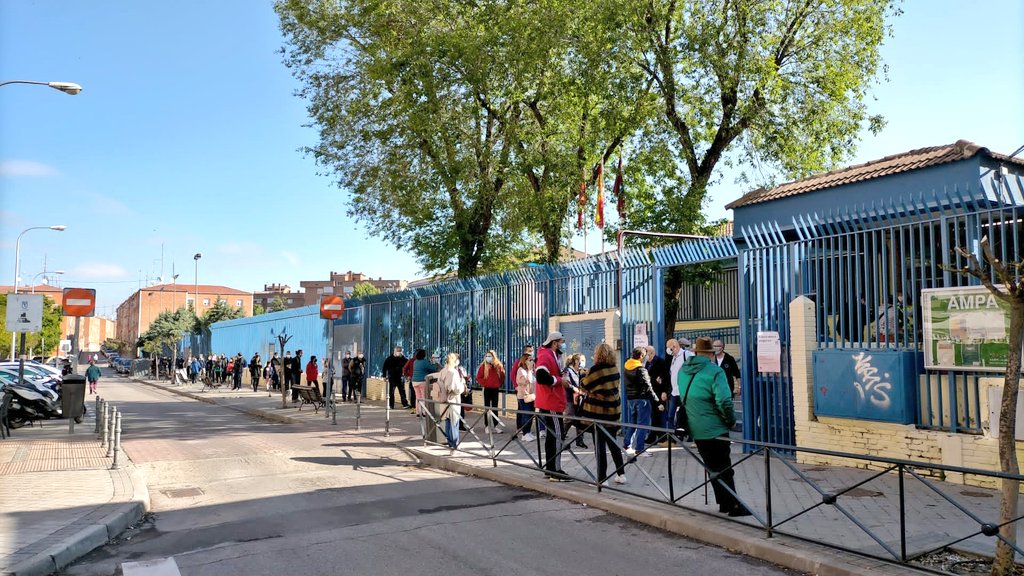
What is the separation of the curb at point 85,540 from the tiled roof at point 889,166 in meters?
13.9

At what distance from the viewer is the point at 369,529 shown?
712 centimetres

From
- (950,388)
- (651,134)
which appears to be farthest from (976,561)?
(651,134)

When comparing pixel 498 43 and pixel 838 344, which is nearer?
pixel 838 344

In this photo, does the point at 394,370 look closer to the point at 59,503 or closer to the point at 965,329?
the point at 59,503

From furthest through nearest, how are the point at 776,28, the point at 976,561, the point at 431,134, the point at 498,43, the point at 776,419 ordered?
the point at 431,134 → the point at 498,43 → the point at 776,28 → the point at 776,419 → the point at 976,561

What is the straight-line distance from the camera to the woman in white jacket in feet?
39.2

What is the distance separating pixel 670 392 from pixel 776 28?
11085mm

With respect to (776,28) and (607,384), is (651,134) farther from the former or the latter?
(607,384)

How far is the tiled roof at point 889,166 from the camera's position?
14000 mm

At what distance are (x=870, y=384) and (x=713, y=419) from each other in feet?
11.9

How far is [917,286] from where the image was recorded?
917 cm

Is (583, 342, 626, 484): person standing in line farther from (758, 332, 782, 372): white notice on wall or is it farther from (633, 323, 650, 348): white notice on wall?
(633, 323, 650, 348): white notice on wall

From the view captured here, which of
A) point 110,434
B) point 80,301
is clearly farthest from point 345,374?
point 80,301

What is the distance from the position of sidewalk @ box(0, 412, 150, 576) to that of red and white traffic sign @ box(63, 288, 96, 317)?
2.33 metres
